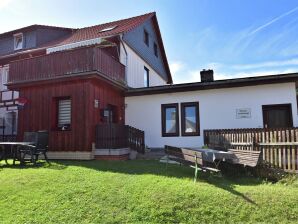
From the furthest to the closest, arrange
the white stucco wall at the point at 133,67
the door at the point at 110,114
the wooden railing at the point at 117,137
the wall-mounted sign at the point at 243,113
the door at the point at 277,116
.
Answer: the white stucco wall at the point at 133,67
the door at the point at 110,114
the wall-mounted sign at the point at 243,113
the door at the point at 277,116
the wooden railing at the point at 117,137

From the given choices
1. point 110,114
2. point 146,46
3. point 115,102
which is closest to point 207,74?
point 146,46

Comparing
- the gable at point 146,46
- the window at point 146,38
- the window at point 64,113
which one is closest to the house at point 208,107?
the window at point 64,113

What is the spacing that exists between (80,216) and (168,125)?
946 centimetres

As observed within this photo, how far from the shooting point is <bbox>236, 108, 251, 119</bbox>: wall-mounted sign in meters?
13.7

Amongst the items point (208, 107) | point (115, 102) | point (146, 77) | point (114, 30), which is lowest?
point (208, 107)

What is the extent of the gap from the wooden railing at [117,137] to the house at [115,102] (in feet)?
0.14

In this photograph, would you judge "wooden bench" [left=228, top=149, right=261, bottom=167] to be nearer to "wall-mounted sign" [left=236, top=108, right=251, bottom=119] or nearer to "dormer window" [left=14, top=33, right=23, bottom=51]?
"wall-mounted sign" [left=236, top=108, right=251, bottom=119]

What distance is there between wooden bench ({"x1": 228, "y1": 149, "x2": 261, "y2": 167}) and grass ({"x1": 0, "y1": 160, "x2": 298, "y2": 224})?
56 cm

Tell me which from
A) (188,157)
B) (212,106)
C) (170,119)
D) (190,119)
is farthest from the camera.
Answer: (170,119)

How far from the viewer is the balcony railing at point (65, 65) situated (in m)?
12.8

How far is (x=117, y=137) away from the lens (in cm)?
1267

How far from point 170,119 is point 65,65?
229 inches

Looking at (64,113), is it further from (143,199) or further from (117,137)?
(143,199)

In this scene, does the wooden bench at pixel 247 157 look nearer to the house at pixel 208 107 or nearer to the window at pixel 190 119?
the house at pixel 208 107
